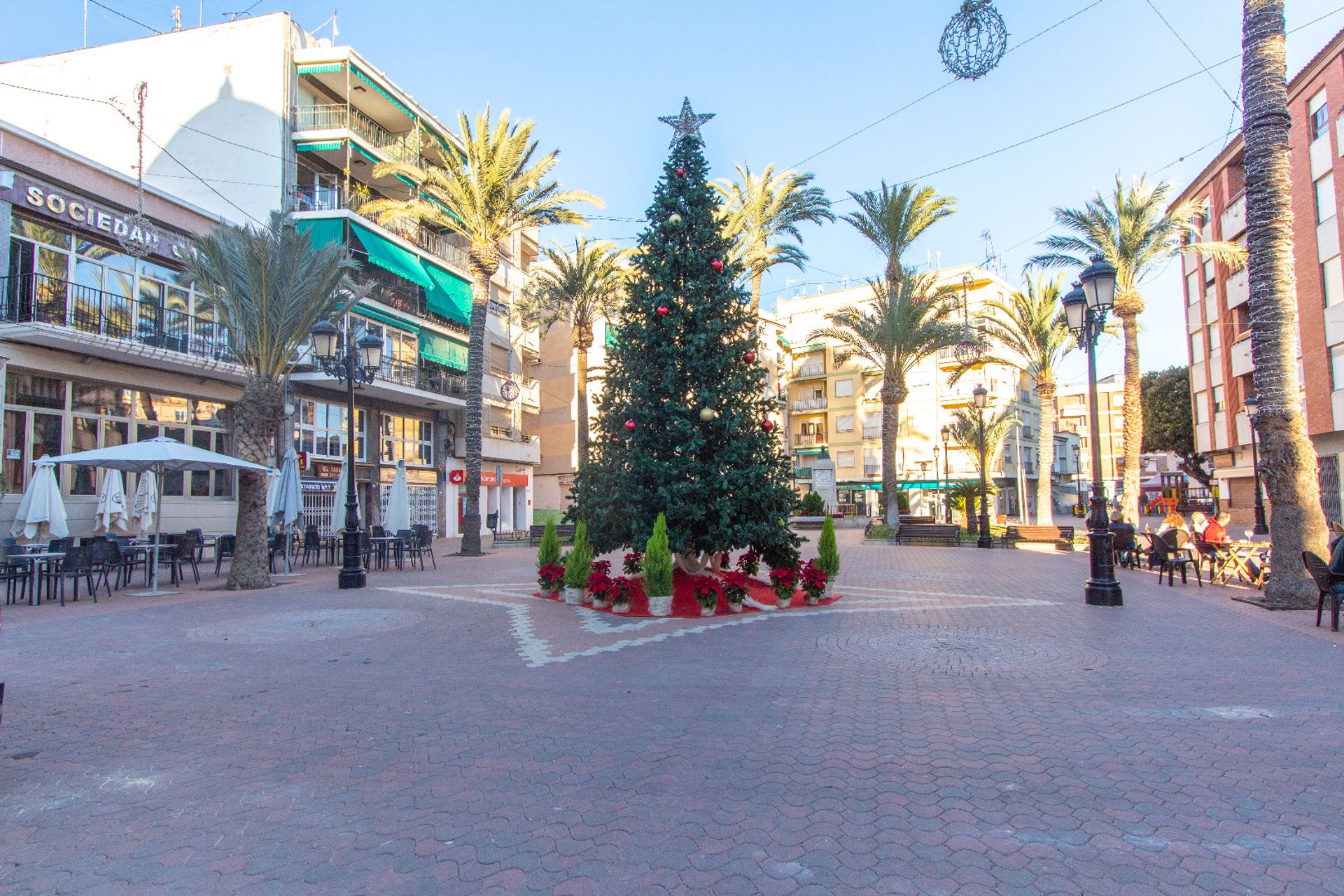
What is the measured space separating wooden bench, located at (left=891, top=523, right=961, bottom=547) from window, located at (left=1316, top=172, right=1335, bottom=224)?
17.5 metres

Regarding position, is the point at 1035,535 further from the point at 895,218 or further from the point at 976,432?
the point at 976,432

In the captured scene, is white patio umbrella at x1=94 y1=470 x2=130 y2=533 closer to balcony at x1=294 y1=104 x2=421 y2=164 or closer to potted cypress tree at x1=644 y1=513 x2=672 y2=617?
potted cypress tree at x1=644 y1=513 x2=672 y2=617

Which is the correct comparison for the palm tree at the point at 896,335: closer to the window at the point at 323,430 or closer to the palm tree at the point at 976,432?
the palm tree at the point at 976,432

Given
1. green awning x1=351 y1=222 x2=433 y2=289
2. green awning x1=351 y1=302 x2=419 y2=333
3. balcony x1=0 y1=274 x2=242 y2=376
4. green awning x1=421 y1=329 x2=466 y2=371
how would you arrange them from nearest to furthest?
1. balcony x1=0 y1=274 x2=242 y2=376
2. green awning x1=351 y1=222 x2=433 y2=289
3. green awning x1=351 y1=302 x2=419 y2=333
4. green awning x1=421 y1=329 x2=466 y2=371

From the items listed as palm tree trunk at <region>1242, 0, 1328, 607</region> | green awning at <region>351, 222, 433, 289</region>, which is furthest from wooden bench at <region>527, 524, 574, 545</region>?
palm tree trunk at <region>1242, 0, 1328, 607</region>

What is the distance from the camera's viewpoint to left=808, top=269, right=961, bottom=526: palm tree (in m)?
29.2

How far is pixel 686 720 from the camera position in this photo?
5.24 metres

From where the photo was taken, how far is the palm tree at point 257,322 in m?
13.8

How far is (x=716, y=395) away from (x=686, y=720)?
6.33 m

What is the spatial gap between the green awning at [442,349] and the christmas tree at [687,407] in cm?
2289

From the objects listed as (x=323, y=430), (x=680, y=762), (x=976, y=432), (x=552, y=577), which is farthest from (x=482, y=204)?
(x=976, y=432)

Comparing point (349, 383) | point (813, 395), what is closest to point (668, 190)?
point (349, 383)

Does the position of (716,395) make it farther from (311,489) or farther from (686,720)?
(311,489)

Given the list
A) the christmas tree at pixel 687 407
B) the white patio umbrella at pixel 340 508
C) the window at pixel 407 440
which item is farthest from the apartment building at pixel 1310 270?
the window at pixel 407 440
